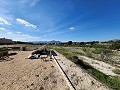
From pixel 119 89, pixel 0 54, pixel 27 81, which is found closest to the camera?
pixel 27 81

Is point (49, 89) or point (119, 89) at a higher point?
point (49, 89)

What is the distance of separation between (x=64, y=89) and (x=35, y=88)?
66.5 inches

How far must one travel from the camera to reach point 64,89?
27.2 feet

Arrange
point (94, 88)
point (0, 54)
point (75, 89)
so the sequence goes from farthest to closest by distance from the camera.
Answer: point (0, 54) < point (94, 88) < point (75, 89)

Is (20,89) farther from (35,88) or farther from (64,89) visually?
(64,89)

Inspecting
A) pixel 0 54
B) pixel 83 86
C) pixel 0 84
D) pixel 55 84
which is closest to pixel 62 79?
pixel 55 84

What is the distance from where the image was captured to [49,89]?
331 inches

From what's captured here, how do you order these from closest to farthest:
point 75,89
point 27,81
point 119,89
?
point 75,89, point 27,81, point 119,89

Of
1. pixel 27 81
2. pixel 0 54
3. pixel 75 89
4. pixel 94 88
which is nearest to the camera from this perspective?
pixel 75 89

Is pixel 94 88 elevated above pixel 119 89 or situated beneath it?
elevated above

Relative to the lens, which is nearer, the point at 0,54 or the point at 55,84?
the point at 55,84

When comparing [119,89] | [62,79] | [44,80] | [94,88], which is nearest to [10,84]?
[44,80]

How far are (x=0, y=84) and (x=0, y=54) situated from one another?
15361 millimetres

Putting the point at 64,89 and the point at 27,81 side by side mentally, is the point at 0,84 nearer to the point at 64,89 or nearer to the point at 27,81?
the point at 27,81
